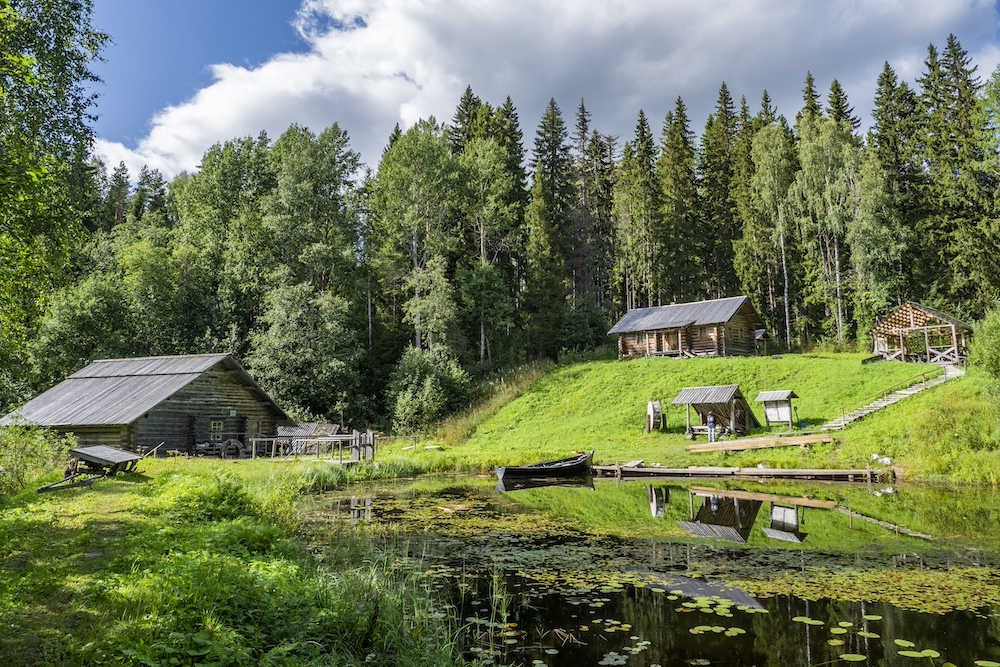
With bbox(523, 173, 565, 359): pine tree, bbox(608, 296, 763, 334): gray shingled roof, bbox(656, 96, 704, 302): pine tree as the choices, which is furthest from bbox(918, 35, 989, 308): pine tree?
bbox(523, 173, 565, 359): pine tree

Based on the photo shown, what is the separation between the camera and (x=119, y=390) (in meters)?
26.0

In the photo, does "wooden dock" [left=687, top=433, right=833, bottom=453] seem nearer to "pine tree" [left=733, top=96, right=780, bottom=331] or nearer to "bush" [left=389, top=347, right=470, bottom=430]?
"bush" [left=389, top=347, right=470, bottom=430]

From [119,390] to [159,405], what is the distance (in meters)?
2.51

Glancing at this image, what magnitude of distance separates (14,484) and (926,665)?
1911cm

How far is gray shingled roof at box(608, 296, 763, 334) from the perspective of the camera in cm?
4153

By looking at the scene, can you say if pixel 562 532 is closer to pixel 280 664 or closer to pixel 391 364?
pixel 280 664

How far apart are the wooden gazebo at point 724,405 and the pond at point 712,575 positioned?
34.1ft

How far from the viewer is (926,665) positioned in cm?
640

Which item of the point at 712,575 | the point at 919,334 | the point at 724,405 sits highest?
the point at 919,334

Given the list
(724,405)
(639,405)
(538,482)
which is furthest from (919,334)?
(538,482)

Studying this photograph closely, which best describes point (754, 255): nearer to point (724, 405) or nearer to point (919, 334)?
point (919, 334)

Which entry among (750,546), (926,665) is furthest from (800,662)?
(750,546)

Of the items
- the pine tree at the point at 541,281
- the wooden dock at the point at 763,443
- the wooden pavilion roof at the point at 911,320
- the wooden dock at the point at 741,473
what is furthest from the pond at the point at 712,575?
the pine tree at the point at 541,281

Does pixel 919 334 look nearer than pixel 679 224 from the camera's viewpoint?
Yes
